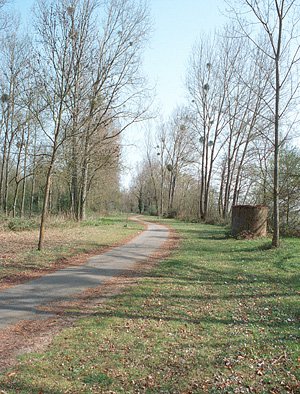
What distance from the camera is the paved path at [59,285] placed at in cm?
654

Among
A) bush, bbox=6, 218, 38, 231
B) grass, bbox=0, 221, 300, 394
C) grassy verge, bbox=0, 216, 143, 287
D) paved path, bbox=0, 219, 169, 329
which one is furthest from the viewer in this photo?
bush, bbox=6, 218, 38, 231

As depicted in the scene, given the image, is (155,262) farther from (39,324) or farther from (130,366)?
(130,366)

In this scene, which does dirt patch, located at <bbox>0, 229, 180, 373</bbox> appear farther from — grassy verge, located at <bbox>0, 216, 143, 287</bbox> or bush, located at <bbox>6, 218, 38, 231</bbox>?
bush, located at <bbox>6, 218, 38, 231</bbox>

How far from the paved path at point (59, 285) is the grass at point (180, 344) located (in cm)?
115

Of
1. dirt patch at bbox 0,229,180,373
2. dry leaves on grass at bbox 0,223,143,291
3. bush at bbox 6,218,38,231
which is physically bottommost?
dirt patch at bbox 0,229,180,373

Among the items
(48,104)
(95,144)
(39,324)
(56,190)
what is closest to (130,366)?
(39,324)

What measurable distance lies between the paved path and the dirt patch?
0.26 m

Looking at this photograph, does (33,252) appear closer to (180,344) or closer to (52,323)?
(52,323)

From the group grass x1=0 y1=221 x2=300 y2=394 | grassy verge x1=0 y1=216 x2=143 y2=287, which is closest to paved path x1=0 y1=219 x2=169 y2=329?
grassy verge x1=0 y1=216 x2=143 y2=287

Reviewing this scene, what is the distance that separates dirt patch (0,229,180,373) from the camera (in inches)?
193

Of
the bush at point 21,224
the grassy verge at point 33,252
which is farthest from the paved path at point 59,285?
the bush at point 21,224

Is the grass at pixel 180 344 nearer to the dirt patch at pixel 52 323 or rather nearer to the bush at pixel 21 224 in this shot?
the dirt patch at pixel 52 323

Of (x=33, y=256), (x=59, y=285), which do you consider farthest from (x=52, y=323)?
(x=33, y=256)

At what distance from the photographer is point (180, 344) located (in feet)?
17.3
